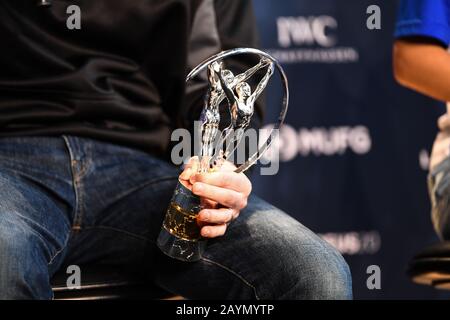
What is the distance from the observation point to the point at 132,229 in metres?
1.11

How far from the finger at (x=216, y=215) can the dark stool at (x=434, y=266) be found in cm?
27

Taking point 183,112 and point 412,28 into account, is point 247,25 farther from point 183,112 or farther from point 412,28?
point 412,28

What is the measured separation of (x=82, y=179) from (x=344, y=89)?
1.23 metres

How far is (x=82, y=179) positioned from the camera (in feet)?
3.62

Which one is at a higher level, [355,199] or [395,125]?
[395,125]

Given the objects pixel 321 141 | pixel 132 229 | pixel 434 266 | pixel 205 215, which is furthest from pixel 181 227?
pixel 321 141

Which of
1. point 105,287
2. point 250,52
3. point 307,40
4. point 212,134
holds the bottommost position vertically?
point 105,287

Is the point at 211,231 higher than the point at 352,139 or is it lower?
lower

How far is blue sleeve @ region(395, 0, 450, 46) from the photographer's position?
144 centimetres

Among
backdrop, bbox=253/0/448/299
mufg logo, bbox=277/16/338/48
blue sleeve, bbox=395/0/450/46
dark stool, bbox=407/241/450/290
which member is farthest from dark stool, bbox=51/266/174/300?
mufg logo, bbox=277/16/338/48

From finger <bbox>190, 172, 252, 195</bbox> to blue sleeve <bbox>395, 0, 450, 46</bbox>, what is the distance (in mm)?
614

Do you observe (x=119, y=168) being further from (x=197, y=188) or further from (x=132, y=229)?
(x=197, y=188)

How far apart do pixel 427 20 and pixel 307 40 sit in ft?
2.24
